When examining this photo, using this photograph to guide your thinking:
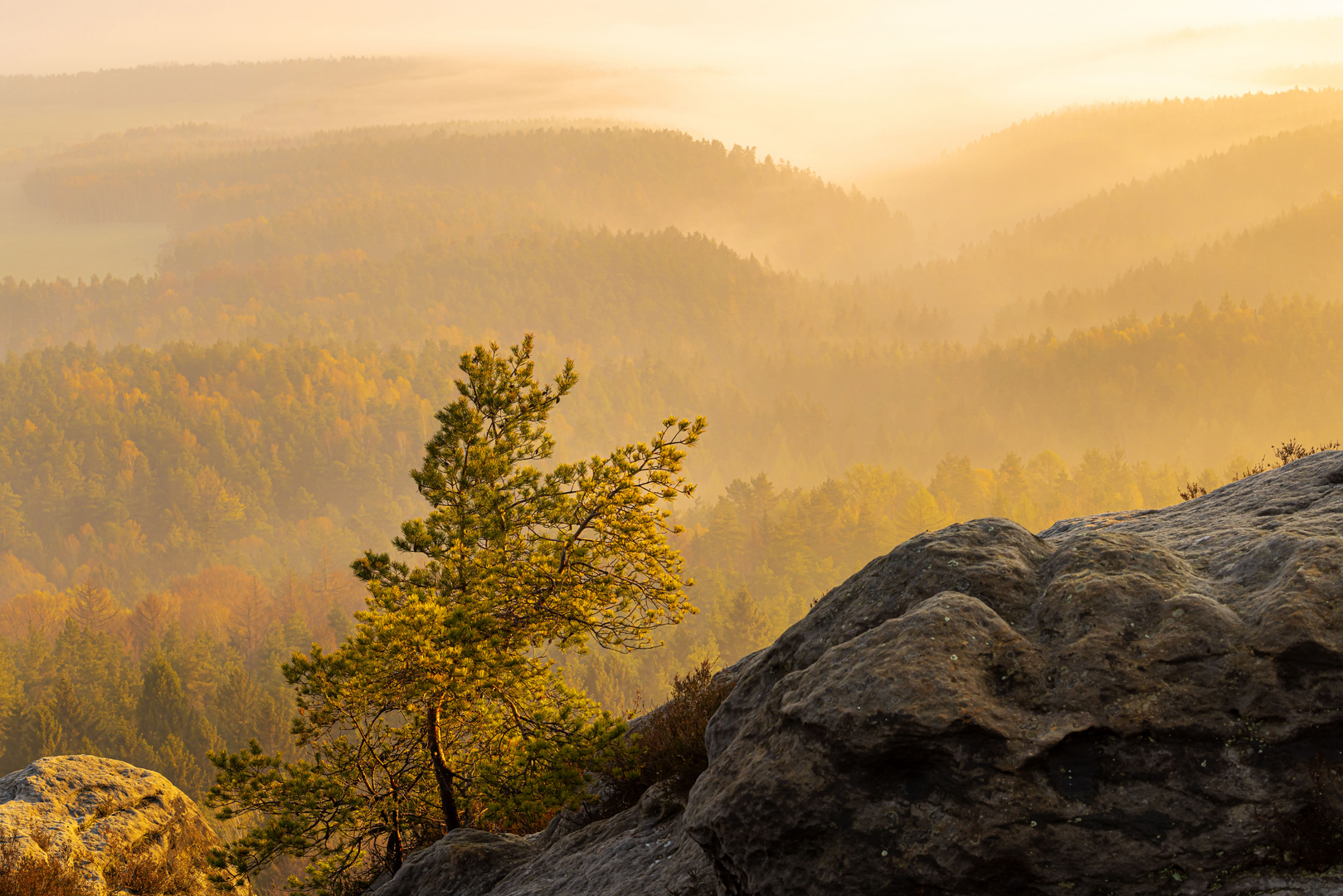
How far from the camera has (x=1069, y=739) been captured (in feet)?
15.1

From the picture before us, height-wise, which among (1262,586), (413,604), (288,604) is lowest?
(1262,586)

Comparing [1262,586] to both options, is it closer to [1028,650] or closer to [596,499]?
[1028,650]

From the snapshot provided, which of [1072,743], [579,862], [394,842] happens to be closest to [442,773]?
[394,842]

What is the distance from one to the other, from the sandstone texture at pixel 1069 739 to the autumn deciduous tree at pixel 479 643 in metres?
5.37

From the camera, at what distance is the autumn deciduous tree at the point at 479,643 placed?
34.3 feet

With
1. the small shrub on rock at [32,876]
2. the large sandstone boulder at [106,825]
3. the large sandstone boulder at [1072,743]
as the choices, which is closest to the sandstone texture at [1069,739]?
the large sandstone boulder at [1072,743]

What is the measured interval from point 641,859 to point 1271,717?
489 centimetres

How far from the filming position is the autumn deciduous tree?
412 inches

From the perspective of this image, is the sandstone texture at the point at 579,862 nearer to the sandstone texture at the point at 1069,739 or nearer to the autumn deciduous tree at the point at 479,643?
the autumn deciduous tree at the point at 479,643

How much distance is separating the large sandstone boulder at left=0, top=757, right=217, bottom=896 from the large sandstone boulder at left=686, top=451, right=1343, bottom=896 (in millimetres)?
14495

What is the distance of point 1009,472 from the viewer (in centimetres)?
15550

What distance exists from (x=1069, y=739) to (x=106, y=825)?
1785 cm

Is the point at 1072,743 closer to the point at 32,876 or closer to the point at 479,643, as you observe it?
the point at 479,643

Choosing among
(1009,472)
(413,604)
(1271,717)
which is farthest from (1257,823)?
(1009,472)
